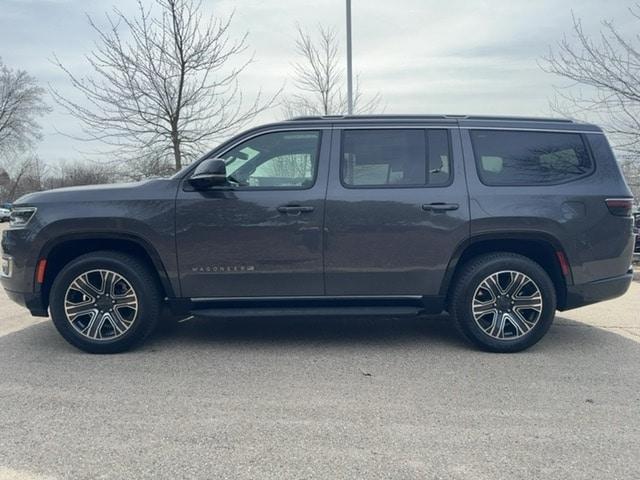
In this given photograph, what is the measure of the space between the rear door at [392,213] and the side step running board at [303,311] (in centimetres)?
15

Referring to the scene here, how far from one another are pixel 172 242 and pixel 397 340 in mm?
2253

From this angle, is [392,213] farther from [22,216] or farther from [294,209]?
[22,216]

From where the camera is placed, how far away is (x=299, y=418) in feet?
10.2

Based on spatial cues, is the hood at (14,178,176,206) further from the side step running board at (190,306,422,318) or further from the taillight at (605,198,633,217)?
the taillight at (605,198,633,217)

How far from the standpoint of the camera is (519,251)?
4520mm

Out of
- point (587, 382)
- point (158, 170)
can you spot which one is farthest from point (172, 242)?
point (158, 170)

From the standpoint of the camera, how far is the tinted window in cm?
434

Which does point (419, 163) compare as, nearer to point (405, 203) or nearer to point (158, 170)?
point (405, 203)

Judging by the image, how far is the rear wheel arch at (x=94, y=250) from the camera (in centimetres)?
425

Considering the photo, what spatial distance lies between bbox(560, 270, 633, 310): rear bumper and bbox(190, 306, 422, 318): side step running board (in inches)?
53.7

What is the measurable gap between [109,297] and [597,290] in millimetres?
4242

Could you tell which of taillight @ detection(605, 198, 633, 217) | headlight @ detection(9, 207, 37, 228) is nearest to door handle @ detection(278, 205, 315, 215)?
headlight @ detection(9, 207, 37, 228)

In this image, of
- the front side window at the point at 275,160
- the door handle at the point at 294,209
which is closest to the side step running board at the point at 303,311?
the door handle at the point at 294,209

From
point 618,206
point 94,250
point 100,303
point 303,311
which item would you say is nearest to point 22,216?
point 94,250
